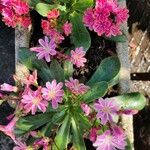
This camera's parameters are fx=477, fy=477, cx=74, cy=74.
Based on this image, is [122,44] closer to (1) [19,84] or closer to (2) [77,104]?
(2) [77,104]

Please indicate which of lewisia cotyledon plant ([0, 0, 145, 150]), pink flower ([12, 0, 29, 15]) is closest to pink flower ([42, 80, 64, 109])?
lewisia cotyledon plant ([0, 0, 145, 150])

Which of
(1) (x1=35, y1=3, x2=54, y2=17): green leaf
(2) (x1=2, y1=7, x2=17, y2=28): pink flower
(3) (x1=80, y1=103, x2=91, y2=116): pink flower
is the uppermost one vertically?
(1) (x1=35, y1=3, x2=54, y2=17): green leaf

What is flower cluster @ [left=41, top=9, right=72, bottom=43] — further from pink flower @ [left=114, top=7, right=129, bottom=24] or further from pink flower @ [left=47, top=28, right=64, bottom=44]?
pink flower @ [left=114, top=7, right=129, bottom=24]

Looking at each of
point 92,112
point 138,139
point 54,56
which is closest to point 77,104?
point 92,112

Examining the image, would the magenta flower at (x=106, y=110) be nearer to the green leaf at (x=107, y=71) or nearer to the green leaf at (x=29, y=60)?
the green leaf at (x=107, y=71)

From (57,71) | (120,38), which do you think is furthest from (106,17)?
(57,71)
